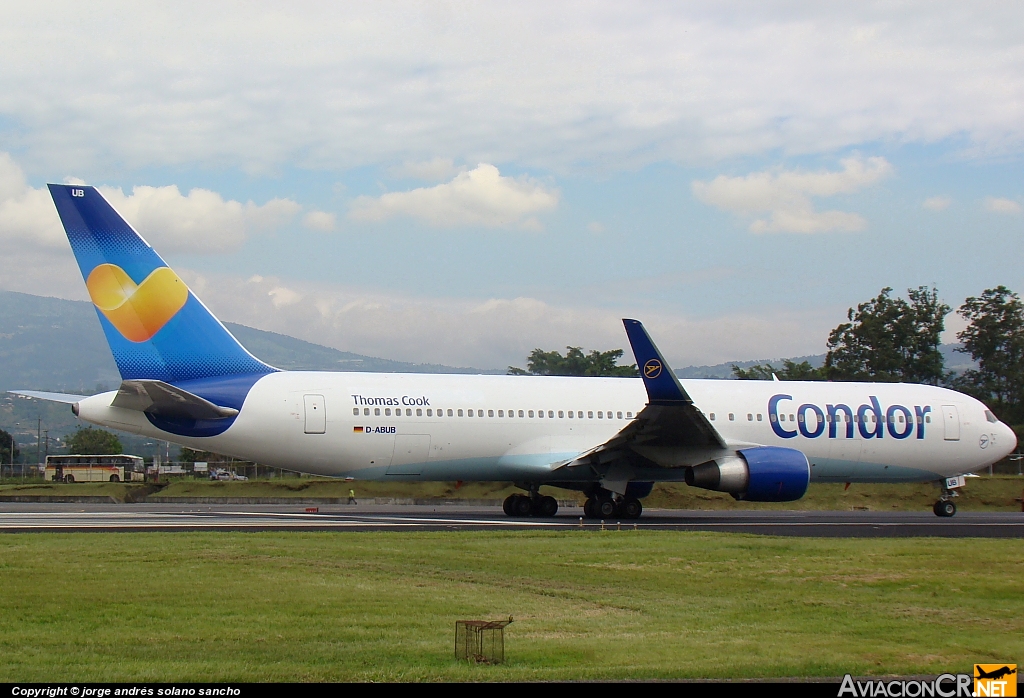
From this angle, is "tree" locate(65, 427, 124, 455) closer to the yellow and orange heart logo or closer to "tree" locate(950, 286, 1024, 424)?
"tree" locate(950, 286, 1024, 424)

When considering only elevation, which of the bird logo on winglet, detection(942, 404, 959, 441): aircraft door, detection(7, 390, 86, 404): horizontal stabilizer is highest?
the bird logo on winglet

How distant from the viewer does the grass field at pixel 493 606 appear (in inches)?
332

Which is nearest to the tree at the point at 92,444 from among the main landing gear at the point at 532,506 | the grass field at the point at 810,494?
the grass field at the point at 810,494

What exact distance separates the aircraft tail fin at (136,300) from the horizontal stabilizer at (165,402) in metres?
0.78

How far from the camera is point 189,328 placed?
80.1ft

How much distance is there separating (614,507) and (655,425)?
3.43m

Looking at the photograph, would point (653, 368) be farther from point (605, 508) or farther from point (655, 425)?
point (605, 508)

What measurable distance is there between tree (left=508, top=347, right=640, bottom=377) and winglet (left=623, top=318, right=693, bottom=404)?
158ft

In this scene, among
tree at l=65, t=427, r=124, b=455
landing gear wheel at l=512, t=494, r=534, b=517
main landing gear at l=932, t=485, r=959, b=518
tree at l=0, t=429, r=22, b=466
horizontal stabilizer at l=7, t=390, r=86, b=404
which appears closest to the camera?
horizontal stabilizer at l=7, t=390, r=86, b=404

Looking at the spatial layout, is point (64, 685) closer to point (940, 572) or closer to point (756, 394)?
point (940, 572)

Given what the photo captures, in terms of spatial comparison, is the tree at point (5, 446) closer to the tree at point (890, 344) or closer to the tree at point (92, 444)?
the tree at point (92, 444)

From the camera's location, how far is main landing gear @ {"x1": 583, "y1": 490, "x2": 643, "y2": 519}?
2689 centimetres

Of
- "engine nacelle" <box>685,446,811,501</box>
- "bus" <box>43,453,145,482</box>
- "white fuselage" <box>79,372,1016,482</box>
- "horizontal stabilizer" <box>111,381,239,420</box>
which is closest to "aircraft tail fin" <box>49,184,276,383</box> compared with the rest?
"horizontal stabilizer" <box>111,381,239,420</box>

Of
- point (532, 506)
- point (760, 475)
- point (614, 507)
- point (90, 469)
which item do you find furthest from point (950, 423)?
point (90, 469)
